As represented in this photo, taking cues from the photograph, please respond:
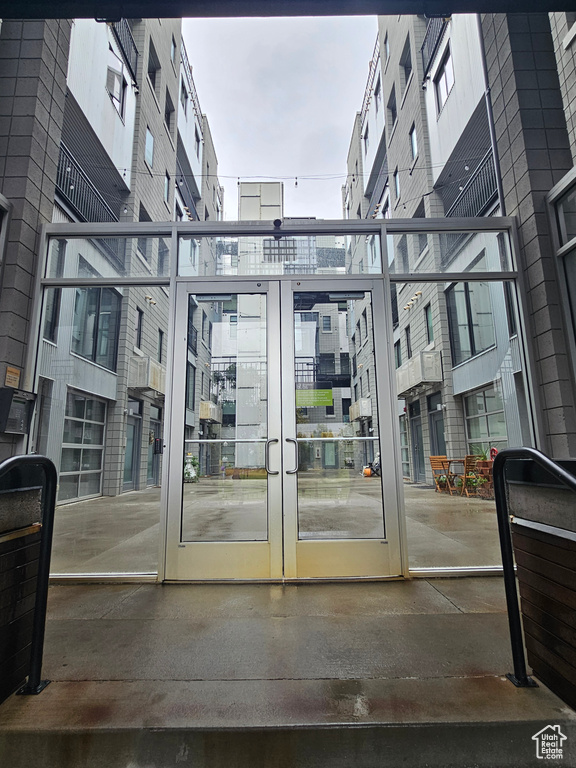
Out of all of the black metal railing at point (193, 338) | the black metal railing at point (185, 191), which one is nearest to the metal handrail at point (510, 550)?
the black metal railing at point (193, 338)

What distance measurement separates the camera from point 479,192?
19.9 ft

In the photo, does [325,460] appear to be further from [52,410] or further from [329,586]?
[52,410]

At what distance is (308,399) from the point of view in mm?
3293

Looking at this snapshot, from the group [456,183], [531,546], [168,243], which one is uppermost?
[456,183]

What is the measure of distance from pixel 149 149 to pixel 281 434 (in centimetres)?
998

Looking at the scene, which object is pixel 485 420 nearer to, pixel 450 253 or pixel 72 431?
pixel 450 253

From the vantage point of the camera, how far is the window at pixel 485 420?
3697 millimetres

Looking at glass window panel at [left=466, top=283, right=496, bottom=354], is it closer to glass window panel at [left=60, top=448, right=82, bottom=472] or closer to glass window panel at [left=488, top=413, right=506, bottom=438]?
glass window panel at [left=488, top=413, right=506, bottom=438]

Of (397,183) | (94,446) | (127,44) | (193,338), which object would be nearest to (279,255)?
(193,338)

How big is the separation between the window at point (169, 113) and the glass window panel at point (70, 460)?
36.8 ft

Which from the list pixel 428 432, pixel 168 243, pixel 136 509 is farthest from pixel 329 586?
pixel 428 432

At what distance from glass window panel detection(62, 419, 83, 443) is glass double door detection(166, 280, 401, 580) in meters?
1.11

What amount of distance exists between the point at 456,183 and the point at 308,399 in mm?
7313

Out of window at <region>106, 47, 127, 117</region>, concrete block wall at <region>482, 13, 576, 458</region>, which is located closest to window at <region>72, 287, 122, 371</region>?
concrete block wall at <region>482, 13, 576, 458</region>
